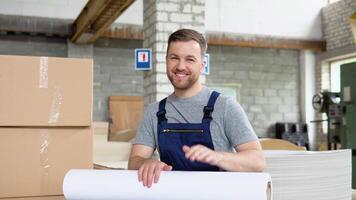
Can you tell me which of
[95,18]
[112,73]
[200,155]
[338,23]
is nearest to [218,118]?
[200,155]

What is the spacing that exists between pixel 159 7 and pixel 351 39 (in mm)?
5235

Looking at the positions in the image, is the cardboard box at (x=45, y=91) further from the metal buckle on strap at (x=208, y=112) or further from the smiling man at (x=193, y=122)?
the metal buckle on strap at (x=208, y=112)

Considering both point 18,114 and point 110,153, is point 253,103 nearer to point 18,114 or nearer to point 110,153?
point 110,153

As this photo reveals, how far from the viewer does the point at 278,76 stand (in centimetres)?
980

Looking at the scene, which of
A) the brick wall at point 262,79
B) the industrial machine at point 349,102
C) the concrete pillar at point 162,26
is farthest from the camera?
the brick wall at point 262,79

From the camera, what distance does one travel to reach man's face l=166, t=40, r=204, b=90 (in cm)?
150

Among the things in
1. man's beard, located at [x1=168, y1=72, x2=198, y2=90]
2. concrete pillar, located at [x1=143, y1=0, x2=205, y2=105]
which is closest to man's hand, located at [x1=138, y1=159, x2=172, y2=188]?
man's beard, located at [x1=168, y1=72, x2=198, y2=90]

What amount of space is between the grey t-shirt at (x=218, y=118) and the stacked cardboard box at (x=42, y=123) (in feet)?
0.93

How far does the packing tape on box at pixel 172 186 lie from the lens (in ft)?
4.12

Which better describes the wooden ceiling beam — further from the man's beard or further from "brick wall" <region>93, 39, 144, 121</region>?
the man's beard

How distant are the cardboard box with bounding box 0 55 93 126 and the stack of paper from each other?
97 centimetres

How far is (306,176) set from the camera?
86.4 inches

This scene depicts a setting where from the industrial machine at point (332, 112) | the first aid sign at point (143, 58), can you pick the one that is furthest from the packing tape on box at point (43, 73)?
the industrial machine at point (332, 112)

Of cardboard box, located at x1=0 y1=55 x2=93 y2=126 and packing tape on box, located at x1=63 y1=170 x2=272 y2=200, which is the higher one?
cardboard box, located at x1=0 y1=55 x2=93 y2=126
